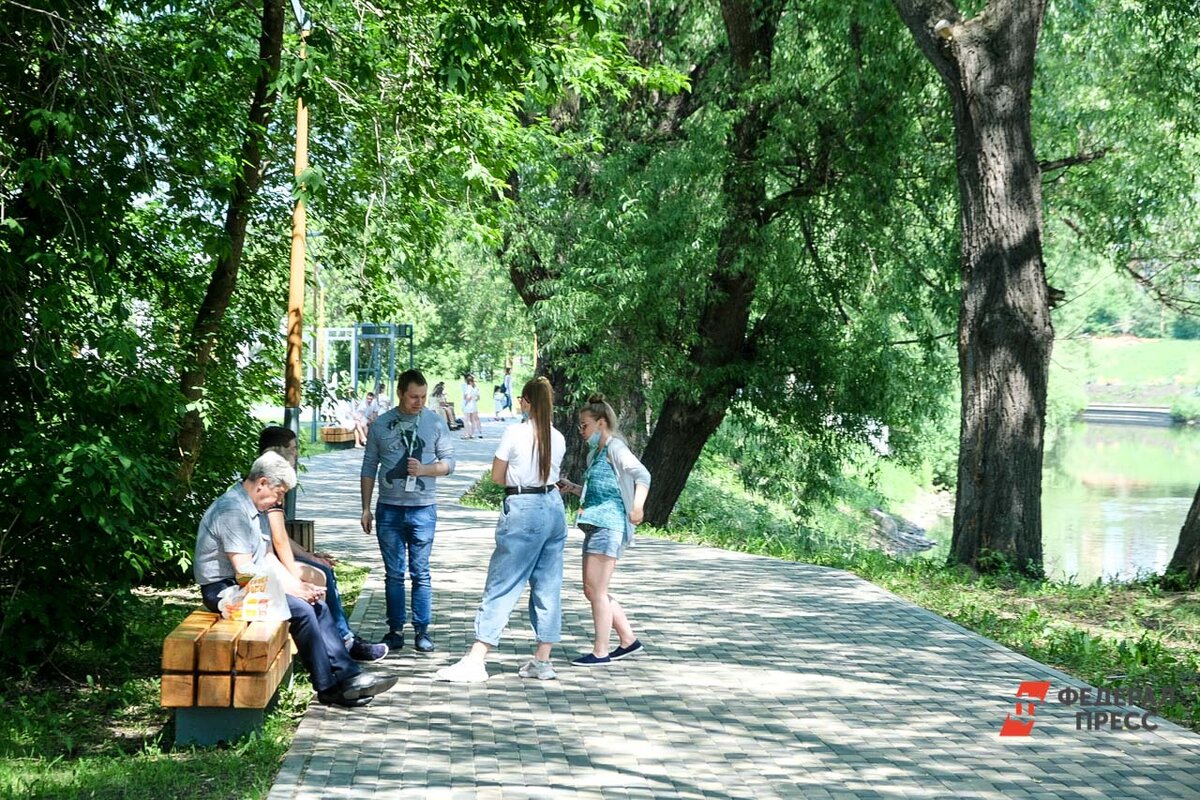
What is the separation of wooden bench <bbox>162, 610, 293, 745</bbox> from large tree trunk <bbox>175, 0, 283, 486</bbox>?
3.86m

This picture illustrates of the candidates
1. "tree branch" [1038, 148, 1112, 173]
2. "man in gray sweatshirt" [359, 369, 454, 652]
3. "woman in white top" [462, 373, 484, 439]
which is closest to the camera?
"man in gray sweatshirt" [359, 369, 454, 652]

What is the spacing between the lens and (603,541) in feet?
29.6

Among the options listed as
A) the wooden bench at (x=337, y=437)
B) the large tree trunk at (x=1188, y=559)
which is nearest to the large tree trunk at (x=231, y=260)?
the large tree trunk at (x=1188, y=559)

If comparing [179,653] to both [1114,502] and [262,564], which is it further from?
[1114,502]

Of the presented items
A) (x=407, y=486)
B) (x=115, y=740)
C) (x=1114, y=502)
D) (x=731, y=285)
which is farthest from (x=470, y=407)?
(x=115, y=740)

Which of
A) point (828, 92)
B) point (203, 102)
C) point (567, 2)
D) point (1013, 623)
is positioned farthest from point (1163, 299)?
point (203, 102)

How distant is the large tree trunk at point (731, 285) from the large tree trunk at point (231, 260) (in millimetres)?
8379

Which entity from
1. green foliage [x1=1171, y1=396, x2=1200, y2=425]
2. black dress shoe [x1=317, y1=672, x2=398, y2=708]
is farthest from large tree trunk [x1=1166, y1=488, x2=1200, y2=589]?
green foliage [x1=1171, y1=396, x2=1200, y2=425]

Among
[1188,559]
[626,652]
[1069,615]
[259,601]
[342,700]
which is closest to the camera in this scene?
[259,601]

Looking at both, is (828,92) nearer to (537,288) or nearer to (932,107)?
(932,107)

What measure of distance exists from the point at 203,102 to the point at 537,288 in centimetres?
1096

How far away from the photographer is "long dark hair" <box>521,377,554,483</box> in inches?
339

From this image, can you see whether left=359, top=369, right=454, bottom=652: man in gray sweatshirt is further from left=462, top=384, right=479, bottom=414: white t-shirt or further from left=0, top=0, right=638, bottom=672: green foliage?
left=462, top=384, right=479, bottom=414: white t-shirt

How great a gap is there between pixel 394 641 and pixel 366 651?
52cm
